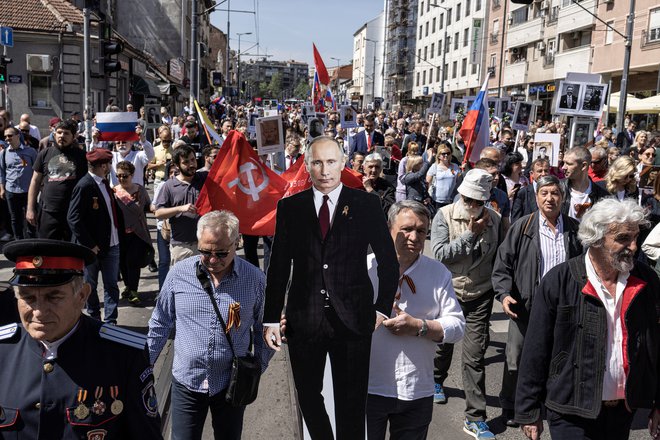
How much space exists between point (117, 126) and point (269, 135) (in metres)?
3.69

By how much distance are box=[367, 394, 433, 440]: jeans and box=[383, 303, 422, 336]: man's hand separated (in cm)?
37

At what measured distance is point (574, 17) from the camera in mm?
41531

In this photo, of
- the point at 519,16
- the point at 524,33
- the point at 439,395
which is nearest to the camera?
the point at 439,395

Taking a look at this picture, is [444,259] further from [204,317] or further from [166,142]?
[166,142]

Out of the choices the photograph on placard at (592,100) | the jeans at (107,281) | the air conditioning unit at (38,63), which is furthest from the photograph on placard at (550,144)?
the air conditioning unit at (38,63)

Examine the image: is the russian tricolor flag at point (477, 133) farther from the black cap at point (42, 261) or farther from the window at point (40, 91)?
the window at point (40, 91)

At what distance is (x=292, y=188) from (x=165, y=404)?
2331 millimetres

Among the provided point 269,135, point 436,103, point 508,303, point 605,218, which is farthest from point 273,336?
point 436,103

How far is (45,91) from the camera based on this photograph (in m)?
29.6

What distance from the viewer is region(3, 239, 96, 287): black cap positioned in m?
2.35

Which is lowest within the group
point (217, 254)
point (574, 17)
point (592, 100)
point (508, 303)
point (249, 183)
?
point (508, 303)

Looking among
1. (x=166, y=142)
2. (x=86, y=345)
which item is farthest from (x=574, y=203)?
A: (x=166, y=142)

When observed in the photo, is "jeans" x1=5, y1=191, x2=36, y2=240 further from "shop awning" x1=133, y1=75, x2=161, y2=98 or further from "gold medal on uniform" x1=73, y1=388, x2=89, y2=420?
"shop awning" x1=133, y1=75, x2=161, y2=98

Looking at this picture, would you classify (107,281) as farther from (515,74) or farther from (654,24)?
(515,74)
